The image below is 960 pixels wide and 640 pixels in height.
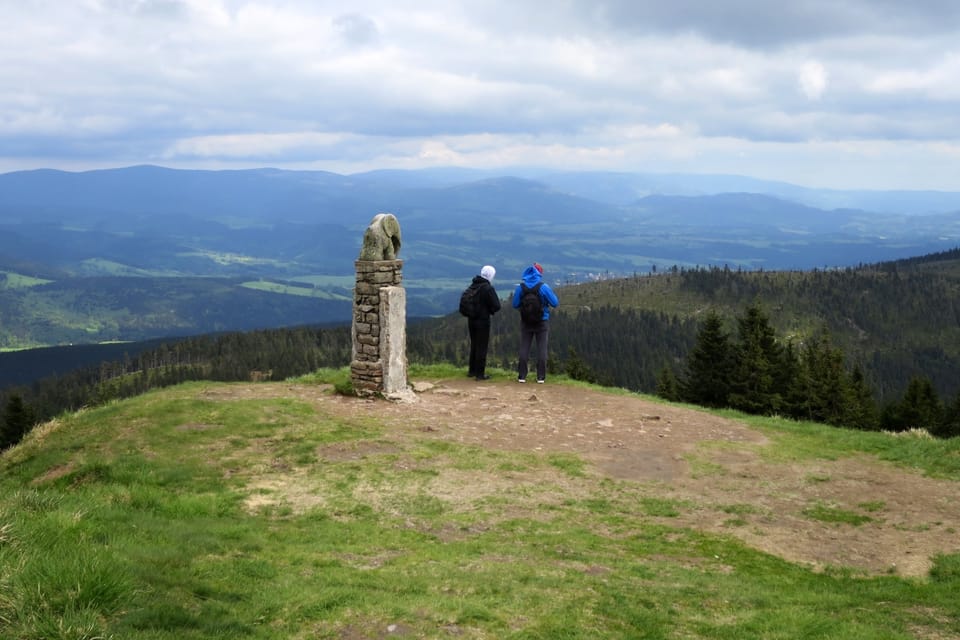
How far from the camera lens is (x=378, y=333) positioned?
76.7ft

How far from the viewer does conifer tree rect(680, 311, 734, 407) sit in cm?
6188

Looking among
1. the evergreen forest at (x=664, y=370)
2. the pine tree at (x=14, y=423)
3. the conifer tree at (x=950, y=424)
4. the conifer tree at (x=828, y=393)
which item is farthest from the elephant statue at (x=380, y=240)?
the conifer tree at (x=950, y=424)

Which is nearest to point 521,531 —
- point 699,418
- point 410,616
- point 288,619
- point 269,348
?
point 410,616

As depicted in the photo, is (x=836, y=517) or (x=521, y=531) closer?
(x=521, y=531)

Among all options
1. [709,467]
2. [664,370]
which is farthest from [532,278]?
[664,370]

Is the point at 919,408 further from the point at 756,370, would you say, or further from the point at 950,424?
the point at 756,370

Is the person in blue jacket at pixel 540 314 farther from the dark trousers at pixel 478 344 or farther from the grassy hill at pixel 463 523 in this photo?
the grassy hill at pixel 463 523

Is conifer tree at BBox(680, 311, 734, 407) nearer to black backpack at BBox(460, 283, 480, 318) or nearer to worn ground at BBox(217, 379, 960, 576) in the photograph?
worn ground at BBox(217, 379, 960, 576)

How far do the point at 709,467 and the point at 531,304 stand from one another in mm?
10186

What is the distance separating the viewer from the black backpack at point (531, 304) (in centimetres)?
2538

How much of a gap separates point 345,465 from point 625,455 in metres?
7.57

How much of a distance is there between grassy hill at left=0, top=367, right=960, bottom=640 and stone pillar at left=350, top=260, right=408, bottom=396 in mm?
1109

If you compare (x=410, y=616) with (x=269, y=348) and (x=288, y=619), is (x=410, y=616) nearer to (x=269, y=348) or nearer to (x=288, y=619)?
(x=288, y=619)

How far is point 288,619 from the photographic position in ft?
25.1
